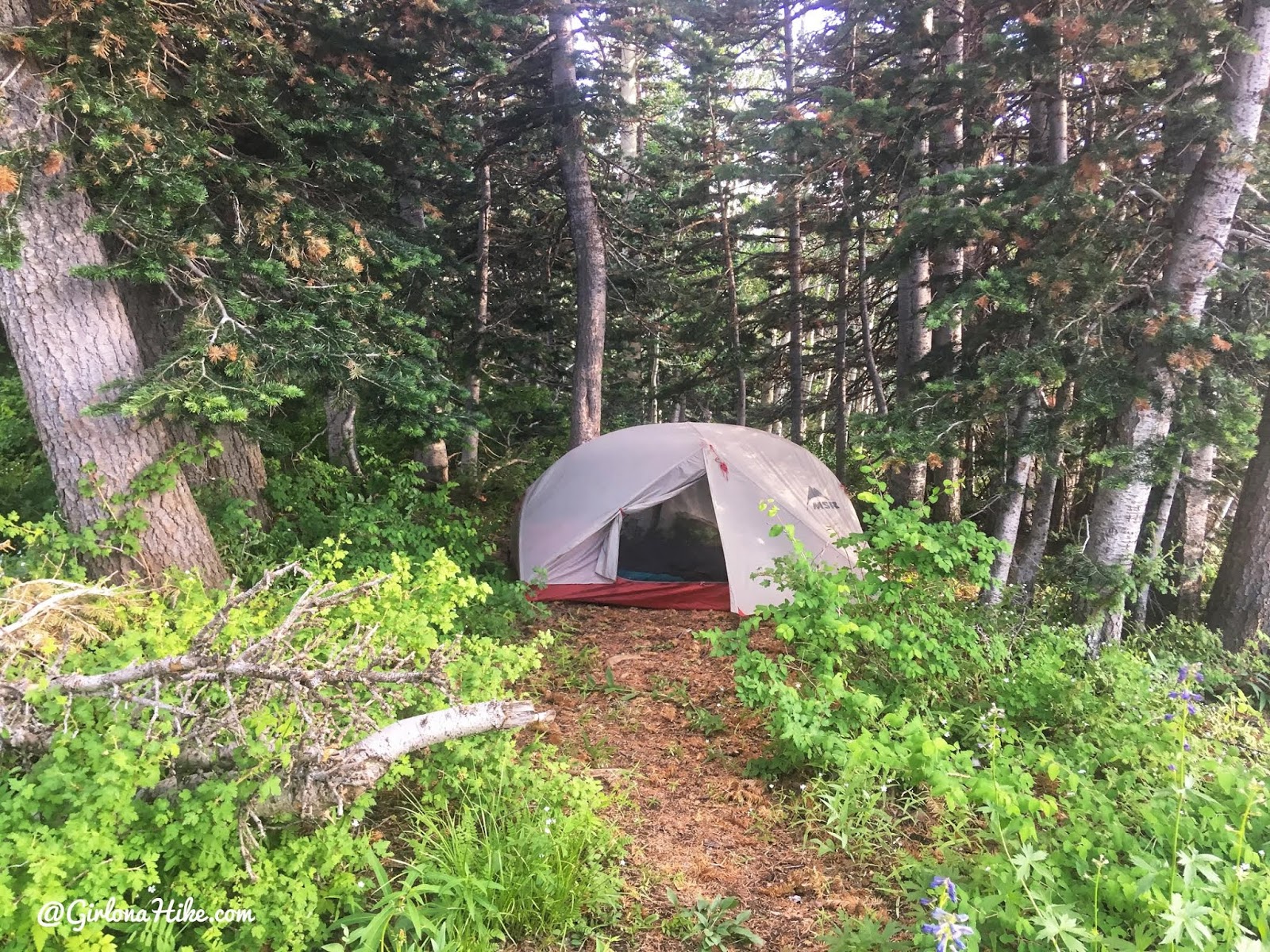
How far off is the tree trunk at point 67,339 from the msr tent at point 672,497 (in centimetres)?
340

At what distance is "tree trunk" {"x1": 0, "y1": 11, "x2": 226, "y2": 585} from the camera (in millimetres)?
4086

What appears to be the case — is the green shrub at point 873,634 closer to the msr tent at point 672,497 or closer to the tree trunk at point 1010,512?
the tree trunk at point 1010,512

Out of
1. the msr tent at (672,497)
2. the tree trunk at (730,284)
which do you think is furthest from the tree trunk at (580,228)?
the tree trunk at (730,284)

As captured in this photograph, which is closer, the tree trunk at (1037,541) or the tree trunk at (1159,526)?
the tree trunk at (1037,541)

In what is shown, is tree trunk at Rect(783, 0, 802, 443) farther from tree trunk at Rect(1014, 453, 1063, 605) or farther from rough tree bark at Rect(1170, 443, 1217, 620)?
tree trunk at Rect(1014, 453, 1063, 605)

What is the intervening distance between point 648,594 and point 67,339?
504 centimetres

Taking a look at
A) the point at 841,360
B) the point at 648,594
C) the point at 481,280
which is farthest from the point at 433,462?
the point at 841,360

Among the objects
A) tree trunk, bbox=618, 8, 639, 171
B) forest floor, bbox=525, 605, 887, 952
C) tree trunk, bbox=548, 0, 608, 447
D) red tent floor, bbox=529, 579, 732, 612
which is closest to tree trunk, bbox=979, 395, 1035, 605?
forest floor, bbox=525, 605, 887, 952

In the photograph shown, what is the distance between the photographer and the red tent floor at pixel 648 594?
22.3 ft

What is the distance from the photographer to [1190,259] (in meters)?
4.41

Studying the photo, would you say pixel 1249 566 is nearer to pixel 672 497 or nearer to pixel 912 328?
pixel 912 328

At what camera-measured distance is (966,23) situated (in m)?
6.11

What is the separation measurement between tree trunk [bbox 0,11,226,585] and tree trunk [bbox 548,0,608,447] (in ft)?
16.4

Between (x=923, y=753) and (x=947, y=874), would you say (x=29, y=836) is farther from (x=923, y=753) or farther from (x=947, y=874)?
(x=947, y=874)
